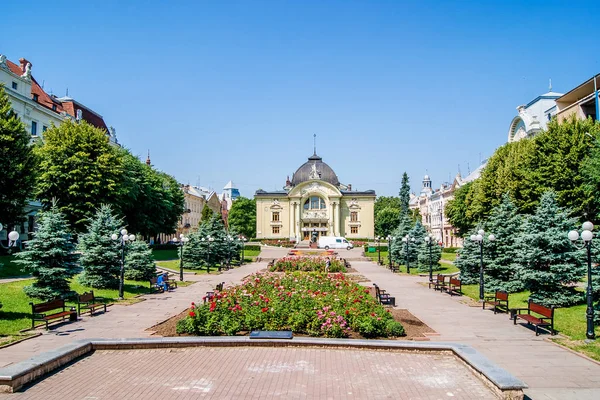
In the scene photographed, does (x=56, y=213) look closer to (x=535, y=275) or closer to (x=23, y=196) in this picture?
(x=23, y=196)

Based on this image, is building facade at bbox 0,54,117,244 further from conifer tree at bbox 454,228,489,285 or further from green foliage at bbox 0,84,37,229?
conifer tree at bbox 454,228,489,285

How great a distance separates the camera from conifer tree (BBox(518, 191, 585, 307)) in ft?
57.1

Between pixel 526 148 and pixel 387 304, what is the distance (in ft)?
77.0

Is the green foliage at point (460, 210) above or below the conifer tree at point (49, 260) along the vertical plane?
above

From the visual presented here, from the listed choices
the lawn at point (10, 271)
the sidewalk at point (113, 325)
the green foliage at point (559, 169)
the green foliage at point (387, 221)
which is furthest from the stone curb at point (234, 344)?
the green foliage at point (387, 221)

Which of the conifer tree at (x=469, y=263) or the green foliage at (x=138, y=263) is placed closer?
the conifer tree at (x=469, y=263)

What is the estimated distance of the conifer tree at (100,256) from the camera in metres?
23.4

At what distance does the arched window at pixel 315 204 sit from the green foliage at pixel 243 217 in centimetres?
2011

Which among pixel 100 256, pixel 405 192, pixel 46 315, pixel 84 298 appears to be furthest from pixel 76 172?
pixel 405 192

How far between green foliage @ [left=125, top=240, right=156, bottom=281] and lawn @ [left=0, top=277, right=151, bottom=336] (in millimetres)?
539

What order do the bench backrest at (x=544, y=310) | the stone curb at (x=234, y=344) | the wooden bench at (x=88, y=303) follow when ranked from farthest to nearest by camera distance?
the wooden bench at (x=88, y=303) < the bench backrest at (x=544, y=310) < the stone curb at (x=234, y=344)

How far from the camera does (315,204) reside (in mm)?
84625

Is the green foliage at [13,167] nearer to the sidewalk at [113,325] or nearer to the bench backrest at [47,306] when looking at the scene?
the sidewalk at [113,325]

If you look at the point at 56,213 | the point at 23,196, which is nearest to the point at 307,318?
the point at 56,213
